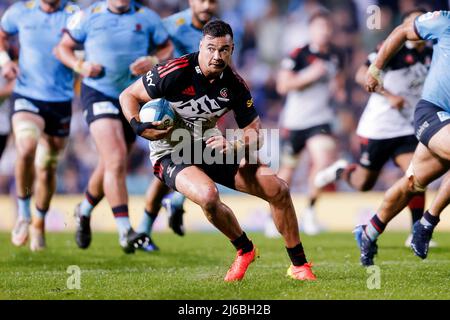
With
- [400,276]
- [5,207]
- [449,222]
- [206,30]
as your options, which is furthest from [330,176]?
[5,207]

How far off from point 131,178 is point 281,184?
34.3ft

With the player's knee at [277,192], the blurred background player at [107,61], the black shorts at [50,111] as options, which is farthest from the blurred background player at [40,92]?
the player's knee at [277,192]

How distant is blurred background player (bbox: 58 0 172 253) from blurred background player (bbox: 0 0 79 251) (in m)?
0.81

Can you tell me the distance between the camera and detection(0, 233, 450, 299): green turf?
264 inches

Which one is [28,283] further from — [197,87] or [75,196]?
[75,196]

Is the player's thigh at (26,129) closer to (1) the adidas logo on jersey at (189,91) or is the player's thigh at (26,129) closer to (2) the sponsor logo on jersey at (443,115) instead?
(1) the adidas logo on jersey at (189,91)

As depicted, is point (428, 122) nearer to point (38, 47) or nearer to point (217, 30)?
point (217, 30)

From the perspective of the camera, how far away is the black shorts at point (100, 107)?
33.2 ft

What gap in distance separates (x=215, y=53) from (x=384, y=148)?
165 inches

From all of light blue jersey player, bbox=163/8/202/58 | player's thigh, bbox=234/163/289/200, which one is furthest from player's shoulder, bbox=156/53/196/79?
light blue jersey player, bbox=163/8/202/58

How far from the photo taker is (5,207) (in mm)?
17000

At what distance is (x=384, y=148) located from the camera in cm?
1076

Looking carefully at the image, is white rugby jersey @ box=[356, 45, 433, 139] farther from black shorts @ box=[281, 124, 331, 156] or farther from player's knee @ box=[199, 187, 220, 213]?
player's knee @ box=[199, 187, 220, 213]

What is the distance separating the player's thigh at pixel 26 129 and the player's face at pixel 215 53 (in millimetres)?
4073
